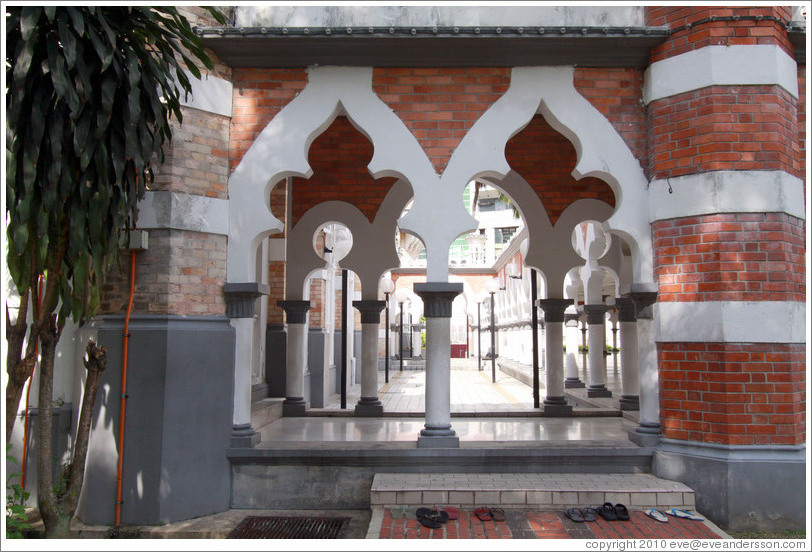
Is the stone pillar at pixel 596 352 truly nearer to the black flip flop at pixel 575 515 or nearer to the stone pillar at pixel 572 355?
the stone pillar at pixel 572 355

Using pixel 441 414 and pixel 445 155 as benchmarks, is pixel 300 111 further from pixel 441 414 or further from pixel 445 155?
pixel 441 414

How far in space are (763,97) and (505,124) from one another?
2.38 meters

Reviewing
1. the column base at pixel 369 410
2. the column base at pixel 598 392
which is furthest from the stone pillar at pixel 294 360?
the column base at pixel 598 392

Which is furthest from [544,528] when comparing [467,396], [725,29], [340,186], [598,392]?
[467,396]

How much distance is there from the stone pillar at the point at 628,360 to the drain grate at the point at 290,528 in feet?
16.7

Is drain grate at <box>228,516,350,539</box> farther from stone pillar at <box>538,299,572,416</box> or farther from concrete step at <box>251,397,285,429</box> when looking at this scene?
stone pillar at <box>538,299,572,416</box>

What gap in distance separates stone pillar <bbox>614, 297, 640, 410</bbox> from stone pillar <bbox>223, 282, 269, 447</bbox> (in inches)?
215

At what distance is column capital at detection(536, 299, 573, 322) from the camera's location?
375 inches

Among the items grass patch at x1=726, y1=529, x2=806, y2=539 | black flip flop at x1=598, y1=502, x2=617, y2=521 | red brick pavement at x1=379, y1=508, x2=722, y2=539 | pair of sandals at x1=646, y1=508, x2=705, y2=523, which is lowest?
grass patch at x1=726, y1=529, x2=806, y2=539

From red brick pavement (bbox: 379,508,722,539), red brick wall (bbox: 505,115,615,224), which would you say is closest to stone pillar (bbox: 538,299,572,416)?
red brick wall (bbox: 505,115,615,224)

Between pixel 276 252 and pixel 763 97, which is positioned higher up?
pixel 763 97

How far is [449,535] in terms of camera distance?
484cm

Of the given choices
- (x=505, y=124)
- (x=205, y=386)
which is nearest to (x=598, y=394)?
(x=505, y=124)

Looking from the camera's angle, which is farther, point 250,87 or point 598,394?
point 598,394
